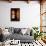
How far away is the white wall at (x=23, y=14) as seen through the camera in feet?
16.2

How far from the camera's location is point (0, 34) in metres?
4.29

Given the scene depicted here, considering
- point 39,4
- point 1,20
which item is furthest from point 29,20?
point 1,20

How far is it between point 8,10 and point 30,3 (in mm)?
1005

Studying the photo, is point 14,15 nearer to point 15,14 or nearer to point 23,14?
point 15,14

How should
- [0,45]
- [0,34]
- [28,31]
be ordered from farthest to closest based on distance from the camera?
[28,31], [0,34], [0,45]

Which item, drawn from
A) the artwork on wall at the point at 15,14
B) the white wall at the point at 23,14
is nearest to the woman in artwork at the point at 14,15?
the artwork on wall at the point at 15,14

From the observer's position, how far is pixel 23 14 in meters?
4.98

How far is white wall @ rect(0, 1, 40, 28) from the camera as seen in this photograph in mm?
4938

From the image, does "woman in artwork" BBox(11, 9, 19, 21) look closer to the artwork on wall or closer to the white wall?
the artwork on wall

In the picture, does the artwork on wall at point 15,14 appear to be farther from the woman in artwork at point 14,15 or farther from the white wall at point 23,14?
the white wall at point 23,14

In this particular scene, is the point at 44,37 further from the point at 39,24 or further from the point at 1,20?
the point at 1,20

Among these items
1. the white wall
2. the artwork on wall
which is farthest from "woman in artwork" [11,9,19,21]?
the white wall

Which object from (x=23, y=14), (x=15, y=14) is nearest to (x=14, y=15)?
(x=15, y=14)

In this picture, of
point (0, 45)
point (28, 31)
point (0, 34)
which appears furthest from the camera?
point (28, 31)
